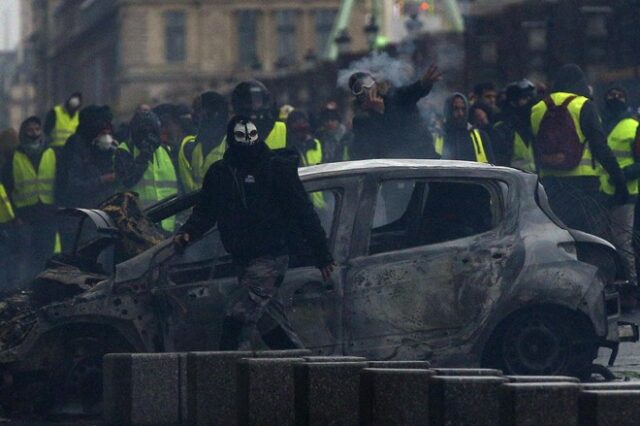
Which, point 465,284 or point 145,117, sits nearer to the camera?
point 465,284

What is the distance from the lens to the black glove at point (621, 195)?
15359mm

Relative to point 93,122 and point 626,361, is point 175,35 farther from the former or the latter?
point 626,361

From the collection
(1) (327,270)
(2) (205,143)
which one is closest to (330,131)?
(2) (205,143)

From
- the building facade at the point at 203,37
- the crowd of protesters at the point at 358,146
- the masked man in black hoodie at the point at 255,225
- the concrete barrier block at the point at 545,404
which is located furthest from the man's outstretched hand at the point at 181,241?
the building facade at the point at 203,37

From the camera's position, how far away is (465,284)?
11422mm

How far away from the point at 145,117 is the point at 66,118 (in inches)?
155

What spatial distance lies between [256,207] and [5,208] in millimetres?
7962

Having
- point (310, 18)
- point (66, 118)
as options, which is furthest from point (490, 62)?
point (310, 18)

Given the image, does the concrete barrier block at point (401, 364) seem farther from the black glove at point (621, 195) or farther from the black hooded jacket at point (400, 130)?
the black glove at point (621, 195)

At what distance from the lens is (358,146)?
15.3 metres

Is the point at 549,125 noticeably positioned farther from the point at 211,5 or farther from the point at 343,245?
the point at 211,5

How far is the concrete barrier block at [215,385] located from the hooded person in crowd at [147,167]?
20.4 feet

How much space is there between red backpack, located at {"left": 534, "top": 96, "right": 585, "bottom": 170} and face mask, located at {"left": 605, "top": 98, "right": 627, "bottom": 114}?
1.47 meters

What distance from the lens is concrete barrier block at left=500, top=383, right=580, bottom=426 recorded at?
848 centimetres
